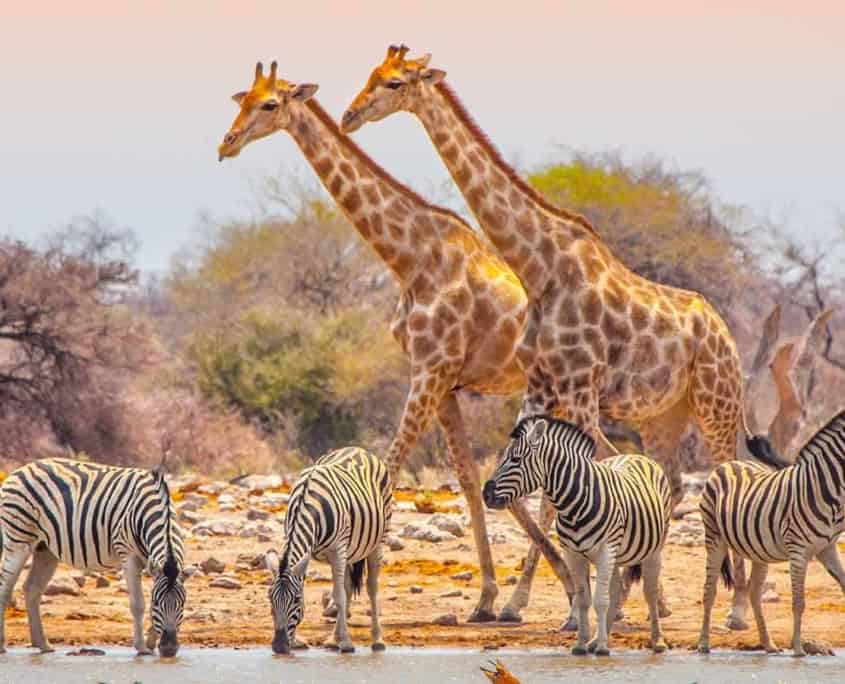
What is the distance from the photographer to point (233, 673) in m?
11.0

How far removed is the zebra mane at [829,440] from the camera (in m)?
11.6

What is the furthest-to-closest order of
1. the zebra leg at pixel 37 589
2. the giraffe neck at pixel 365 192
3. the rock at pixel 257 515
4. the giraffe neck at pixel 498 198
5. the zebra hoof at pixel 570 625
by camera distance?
1. the rock at pixel 257 515
2. the giraffe neck at pixel 365 192
3. the giraffe neck at pixel 498 198
4. the zebra hoof at pixel 570 625
5. the zebra leg at pixel 37 589

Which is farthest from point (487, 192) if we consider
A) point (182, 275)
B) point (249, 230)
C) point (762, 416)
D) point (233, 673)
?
point (182, 275)

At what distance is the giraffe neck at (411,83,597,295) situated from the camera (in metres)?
13.6

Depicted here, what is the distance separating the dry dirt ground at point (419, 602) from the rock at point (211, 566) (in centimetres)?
6

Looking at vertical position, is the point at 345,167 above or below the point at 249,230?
below

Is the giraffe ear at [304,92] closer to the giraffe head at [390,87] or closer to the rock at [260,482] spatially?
the giraffe head at [390,87]

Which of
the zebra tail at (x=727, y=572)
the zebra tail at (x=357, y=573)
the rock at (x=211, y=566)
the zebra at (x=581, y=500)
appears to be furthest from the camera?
the rock at (x=211, y=566)

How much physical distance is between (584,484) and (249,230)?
1368 inches

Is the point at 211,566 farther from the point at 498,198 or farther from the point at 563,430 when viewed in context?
the point at 563,430

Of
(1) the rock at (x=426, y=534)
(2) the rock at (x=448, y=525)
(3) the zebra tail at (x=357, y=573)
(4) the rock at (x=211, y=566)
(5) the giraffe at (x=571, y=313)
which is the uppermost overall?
(5) the giraffe at (x=571, y=313)

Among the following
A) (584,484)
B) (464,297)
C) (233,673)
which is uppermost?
(464,297)

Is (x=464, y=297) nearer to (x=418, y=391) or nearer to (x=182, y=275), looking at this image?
(x=418, y=391)

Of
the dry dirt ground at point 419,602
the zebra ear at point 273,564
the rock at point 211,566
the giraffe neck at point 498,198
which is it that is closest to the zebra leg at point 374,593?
the dry dirt ground at point 419,602
